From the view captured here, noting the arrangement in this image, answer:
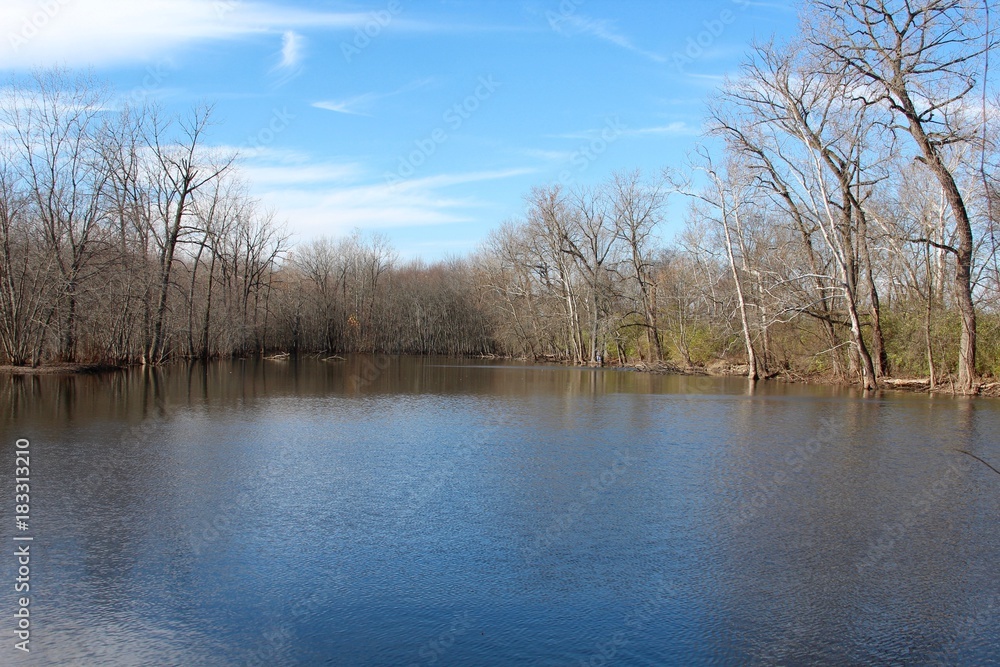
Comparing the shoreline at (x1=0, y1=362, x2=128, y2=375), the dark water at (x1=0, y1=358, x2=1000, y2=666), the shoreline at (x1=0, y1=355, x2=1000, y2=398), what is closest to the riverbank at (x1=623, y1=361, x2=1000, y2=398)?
the shoreline at (x1=0, y1=355, x2=1000, y2=398)

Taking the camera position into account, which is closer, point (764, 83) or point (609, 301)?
point (764, 83)

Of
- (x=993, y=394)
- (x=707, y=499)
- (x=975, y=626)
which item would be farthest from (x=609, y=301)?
(x=975, y=626)

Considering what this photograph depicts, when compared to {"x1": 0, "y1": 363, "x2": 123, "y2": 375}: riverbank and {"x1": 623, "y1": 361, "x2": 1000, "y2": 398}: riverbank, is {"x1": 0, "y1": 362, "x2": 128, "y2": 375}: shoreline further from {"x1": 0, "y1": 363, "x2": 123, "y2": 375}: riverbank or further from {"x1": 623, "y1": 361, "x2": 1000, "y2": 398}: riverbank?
{"x1": 623, "y1": 361, "x2": 1000, "y2": 398}: riverbank

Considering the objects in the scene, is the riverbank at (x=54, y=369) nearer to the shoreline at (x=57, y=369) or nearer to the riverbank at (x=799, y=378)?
the shoreline at (x=57, y=369)

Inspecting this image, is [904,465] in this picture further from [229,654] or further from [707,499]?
[229,654]

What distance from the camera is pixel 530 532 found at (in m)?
7.57

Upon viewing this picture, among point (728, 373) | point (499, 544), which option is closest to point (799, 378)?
point (728, 373)

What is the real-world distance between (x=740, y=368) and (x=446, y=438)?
24.8 meters

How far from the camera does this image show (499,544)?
717cm

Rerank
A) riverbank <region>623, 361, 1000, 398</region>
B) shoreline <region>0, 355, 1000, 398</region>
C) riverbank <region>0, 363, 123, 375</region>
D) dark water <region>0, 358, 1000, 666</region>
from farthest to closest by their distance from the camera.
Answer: riverbank <region>0, 363, 123, 375</region> < shoreline <region>0, 355, 1000, 398</region> < riverbank <region>623, 361, 1000, 398</region> < dark water <region>0, 358, 1000, 666</region>

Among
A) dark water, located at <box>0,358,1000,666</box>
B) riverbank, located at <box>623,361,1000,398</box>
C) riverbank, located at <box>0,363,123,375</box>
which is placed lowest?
dark water, located at <box>0,358,1000,666</box>

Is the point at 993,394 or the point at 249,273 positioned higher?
the point at 249,273

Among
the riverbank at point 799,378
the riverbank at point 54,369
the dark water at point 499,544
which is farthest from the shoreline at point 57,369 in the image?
the riverbank at point 799,378

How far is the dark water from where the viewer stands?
16.9 ft
